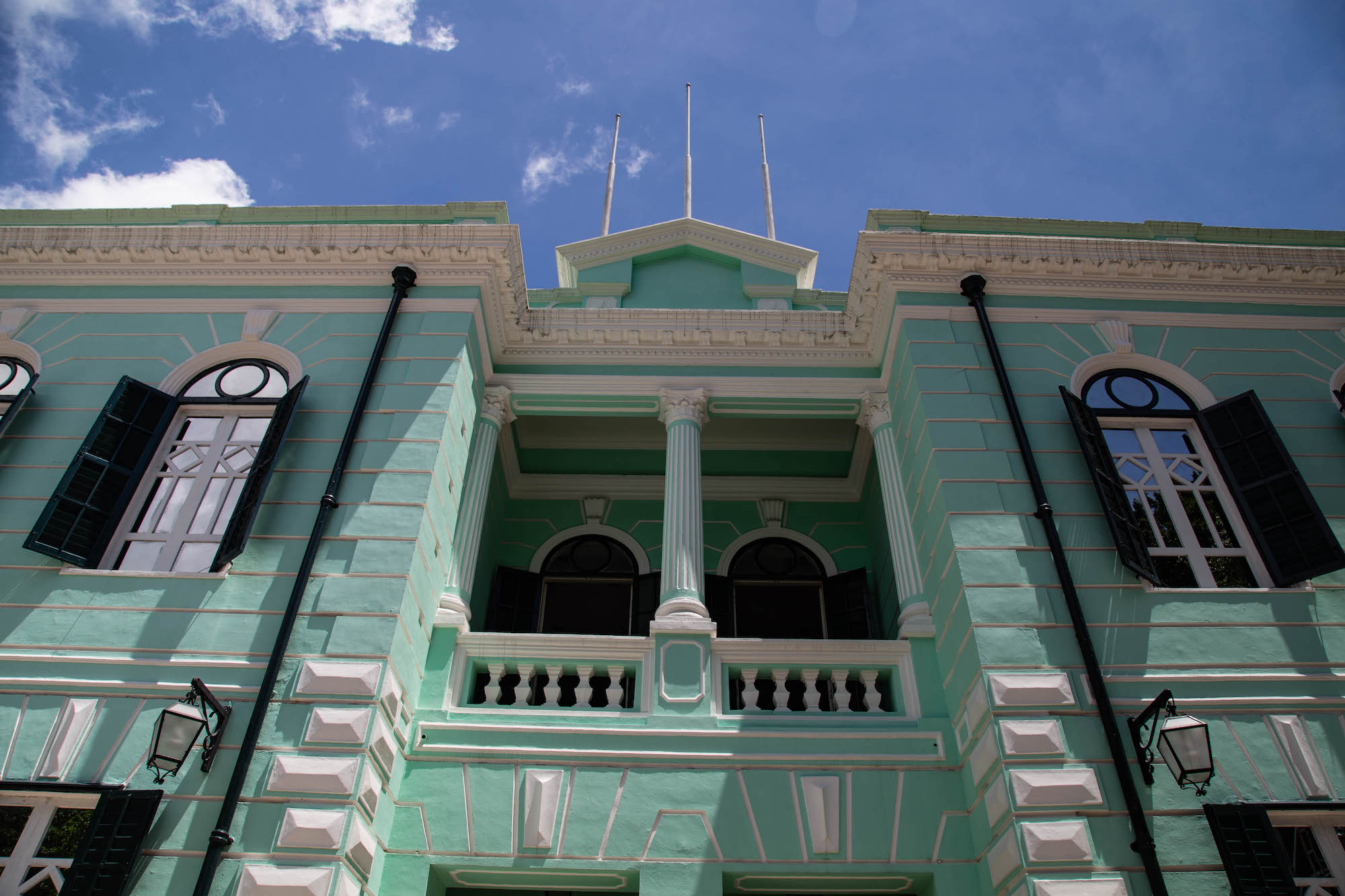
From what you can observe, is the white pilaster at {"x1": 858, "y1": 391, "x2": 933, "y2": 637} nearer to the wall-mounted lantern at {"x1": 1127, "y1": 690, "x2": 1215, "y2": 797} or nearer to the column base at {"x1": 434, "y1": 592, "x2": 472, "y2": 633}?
the wall-mounted lantern at {"x1": 1127, "y1": 690, "x2": 1215, "y2": 797}

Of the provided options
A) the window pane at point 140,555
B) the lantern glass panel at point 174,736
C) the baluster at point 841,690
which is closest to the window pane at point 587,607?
the baluster at point 841,690

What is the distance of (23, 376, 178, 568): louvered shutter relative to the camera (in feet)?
26.1

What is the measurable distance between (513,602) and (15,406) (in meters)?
5.36

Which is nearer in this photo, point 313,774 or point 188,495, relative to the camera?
point 313,774

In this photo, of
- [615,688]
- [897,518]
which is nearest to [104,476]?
[615,688]

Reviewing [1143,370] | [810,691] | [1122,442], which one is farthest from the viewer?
[1143,370]

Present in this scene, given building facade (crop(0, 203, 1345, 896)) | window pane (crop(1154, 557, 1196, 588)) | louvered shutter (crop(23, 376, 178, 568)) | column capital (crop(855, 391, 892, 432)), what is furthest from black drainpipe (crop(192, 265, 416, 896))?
window pane (crop(1154, 557, 1196, 588))

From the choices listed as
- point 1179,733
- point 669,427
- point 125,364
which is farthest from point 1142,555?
point 125,364

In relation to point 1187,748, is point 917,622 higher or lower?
higher

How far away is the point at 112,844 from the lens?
626 cm

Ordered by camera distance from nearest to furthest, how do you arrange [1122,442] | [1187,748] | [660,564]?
[1187,748], [1122,442], [660,564]

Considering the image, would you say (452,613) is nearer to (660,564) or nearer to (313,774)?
(313,774)

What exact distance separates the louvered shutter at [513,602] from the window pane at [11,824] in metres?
4.66

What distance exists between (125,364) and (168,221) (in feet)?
9.03
